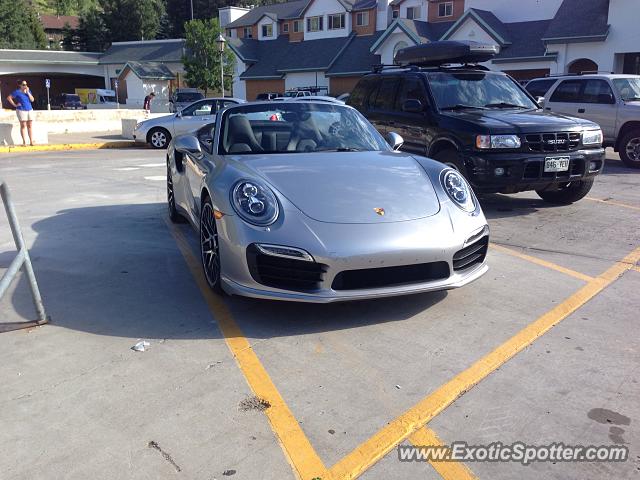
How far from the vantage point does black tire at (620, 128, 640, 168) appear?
38.8ft

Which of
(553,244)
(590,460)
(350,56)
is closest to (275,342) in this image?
(590,460)

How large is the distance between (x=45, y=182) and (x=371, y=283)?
8.49 metres

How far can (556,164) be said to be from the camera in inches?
269

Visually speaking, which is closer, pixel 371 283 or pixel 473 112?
pixel 371 283

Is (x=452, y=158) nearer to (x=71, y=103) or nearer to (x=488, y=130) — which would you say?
(x=488, y=130)

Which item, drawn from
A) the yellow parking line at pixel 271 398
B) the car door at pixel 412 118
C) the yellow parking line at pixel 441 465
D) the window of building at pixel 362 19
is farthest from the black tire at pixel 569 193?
the window of building at pixel 362 19

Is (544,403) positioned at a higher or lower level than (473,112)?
lower

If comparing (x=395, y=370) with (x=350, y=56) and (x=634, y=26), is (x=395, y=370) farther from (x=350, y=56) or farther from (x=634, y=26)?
(x=350, y=56)

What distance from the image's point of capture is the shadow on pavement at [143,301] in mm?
3965

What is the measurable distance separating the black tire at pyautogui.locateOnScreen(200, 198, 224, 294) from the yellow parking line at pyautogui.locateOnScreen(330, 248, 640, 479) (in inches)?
74.9

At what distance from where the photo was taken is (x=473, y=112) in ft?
24.6

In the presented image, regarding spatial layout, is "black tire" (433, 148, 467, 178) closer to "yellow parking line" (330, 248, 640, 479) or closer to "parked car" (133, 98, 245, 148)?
"yellow parking line" (330, 248, 640, 479)

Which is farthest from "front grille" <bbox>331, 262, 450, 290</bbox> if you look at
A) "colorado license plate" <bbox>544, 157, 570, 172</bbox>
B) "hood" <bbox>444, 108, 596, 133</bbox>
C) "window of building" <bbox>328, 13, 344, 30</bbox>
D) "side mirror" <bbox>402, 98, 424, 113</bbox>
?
"window of building" <bbox>328, 13, 344, 30</bbox>

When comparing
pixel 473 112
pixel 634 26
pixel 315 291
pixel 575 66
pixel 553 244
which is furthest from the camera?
pixel 575 66
